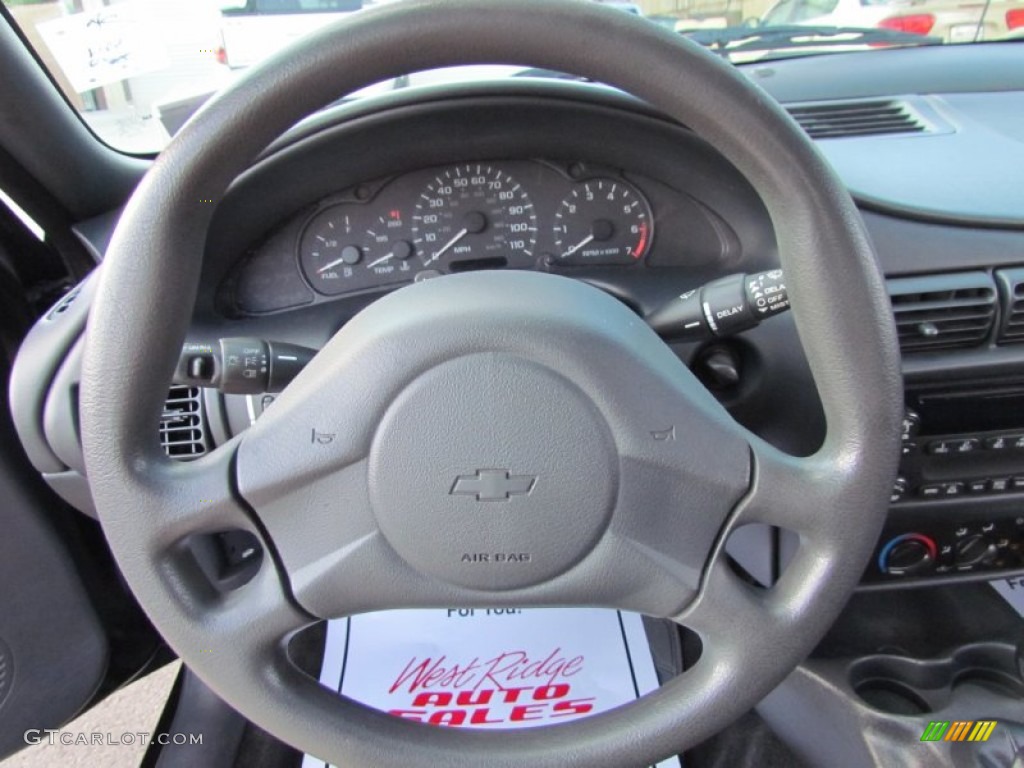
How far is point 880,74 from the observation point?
1654mm

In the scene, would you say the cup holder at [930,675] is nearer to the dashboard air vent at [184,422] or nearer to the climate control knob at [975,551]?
the climate control knob at [975,551]

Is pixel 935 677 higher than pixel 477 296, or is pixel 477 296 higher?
pixel 477 296

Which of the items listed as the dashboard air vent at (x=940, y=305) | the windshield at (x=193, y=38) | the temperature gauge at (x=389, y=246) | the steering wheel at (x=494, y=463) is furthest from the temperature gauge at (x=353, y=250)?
the dashboard air vent at (x=940, y=305)

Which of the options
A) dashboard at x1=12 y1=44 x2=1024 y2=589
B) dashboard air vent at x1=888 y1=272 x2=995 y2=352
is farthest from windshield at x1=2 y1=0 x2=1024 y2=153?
dashboard air vent at x1=888 y1=272 x2=995 y2=352

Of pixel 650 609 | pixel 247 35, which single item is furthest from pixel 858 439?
pixel 247 35

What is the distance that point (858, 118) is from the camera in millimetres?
1531

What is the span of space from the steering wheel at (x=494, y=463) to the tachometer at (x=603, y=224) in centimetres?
38

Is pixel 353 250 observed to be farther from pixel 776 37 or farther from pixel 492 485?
pixel 776 37

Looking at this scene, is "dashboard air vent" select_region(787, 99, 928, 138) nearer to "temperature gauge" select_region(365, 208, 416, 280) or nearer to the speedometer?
the speedometer

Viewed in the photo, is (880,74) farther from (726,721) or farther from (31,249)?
(31,249)

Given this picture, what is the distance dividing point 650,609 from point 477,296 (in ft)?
1.14

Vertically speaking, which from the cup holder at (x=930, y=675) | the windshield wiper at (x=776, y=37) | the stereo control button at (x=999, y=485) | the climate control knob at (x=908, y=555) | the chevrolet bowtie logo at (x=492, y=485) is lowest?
the cup holder at (x=930, y=675)

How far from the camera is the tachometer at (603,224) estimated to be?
1.21 metres

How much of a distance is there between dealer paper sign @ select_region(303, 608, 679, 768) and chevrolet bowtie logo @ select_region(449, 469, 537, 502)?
0.56m
